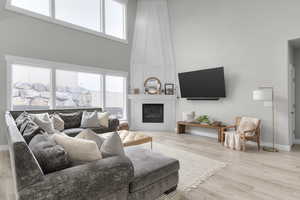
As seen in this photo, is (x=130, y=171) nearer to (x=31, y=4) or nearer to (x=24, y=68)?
(x=24, y=68)

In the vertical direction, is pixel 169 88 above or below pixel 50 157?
above

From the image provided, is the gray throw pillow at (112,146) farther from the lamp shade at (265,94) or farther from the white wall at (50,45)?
the white wall at (50,45)

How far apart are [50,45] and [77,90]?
4.84ft

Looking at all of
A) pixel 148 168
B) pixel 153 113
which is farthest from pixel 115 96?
pixel 148 168

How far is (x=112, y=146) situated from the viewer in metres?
1.70

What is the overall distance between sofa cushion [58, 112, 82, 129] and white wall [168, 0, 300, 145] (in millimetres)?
3463

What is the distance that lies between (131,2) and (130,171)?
674cm

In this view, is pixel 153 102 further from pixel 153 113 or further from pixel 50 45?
pixel 50 45

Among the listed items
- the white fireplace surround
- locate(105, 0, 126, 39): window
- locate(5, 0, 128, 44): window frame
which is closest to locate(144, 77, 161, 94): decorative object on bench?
the white fireplace surround

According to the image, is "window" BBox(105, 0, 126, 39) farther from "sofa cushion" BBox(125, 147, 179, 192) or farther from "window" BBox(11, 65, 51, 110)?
"sofa cushion" BBox(125, 147, 179, 192)

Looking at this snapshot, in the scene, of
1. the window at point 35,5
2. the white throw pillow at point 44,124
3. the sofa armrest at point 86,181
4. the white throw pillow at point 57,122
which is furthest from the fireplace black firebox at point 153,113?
the sofa armrest at point 86,181

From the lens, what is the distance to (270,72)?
4.11 metres

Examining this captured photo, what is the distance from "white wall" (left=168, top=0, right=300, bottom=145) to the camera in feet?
12.9

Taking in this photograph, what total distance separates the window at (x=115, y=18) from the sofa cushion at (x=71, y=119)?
10.8 ft
